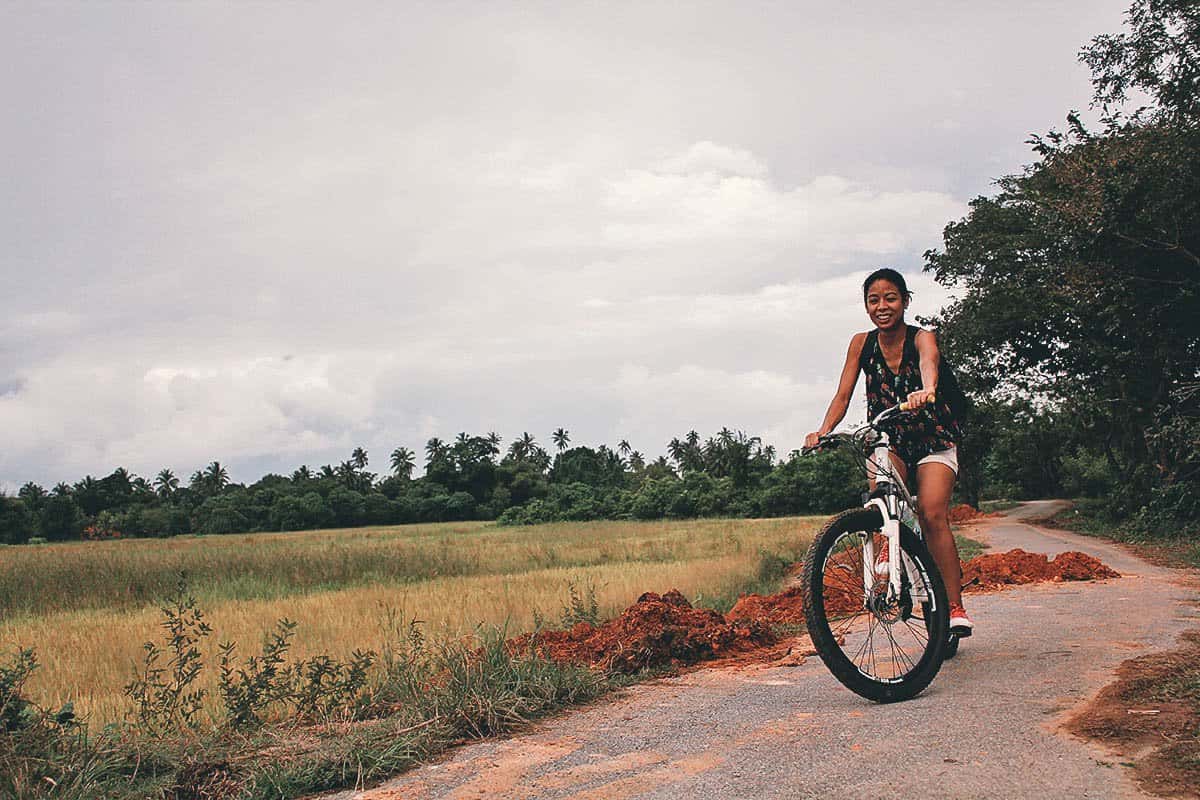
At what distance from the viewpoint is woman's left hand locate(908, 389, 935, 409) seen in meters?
4.55

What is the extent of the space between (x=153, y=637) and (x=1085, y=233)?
18455 mm

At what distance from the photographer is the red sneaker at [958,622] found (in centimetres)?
516

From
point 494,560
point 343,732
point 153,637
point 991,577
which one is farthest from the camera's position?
point 494,560

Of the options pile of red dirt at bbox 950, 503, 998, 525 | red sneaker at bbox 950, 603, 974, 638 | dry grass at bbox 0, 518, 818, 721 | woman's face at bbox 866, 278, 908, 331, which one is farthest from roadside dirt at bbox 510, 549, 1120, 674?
pile of red dirt at bbox 950, 503, 998, 525

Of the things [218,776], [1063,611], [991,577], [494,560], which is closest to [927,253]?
[494,560]

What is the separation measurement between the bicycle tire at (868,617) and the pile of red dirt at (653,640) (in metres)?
1.47

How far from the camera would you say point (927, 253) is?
33562 millimetres

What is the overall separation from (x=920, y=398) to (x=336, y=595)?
44.2ft

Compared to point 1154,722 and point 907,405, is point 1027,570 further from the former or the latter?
point 1154,722

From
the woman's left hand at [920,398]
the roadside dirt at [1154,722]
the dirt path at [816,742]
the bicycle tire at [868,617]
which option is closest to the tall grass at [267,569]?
the dirt path at [816,742]

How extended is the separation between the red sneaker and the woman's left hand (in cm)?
139

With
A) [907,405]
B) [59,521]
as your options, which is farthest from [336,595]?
[59,521]

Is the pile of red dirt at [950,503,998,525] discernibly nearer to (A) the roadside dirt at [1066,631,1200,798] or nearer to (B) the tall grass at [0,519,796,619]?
(B) the tall grass at [0,519,796,619]

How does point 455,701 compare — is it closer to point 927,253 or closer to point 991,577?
point 991,577
